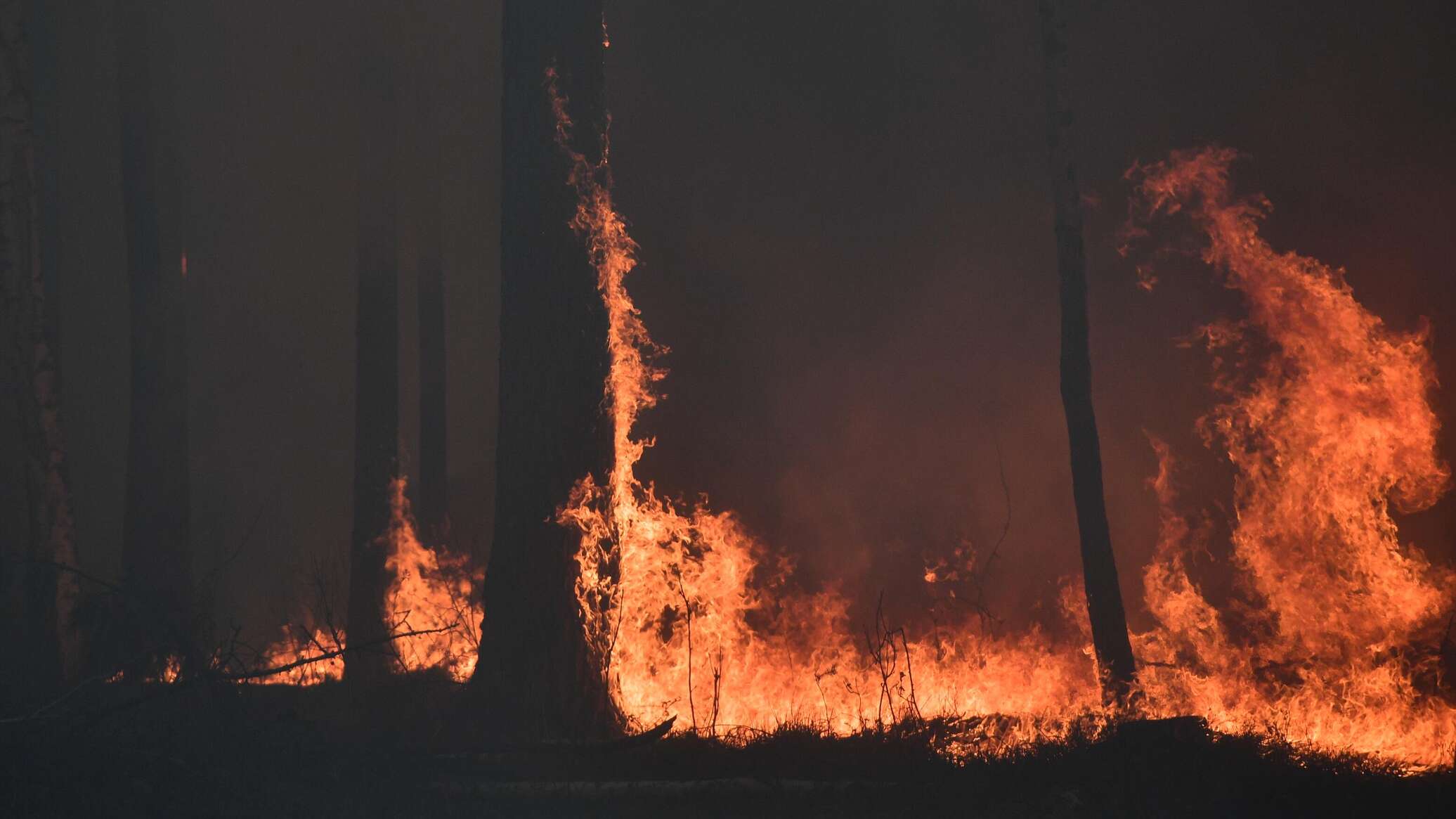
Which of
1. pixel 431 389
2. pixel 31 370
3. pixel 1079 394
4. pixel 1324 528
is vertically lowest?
pixel 1324 528

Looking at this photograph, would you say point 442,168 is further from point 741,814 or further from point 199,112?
point 741,814

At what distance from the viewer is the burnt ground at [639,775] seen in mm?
4918

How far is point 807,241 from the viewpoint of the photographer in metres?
14.1

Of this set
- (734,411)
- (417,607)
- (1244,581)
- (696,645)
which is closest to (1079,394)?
(1244,581)

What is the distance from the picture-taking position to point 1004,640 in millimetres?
11477

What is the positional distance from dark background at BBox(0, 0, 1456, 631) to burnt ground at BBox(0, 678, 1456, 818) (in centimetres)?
580

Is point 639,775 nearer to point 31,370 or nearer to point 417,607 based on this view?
point 417,607

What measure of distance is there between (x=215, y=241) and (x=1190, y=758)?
639 inches

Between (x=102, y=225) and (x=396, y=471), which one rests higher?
(x=102, y=225)

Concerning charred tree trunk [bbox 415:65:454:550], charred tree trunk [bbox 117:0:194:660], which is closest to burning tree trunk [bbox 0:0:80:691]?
charred tree trunk [bbox 117:0:194:660]

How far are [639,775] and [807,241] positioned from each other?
9383 mm

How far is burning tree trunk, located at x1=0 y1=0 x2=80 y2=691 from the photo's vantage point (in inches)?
365

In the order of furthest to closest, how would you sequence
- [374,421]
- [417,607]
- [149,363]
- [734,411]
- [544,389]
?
[734,411] < [149,363] < [417,607] < [374,421] < [544,389]

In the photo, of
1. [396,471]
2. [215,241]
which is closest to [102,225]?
[215,241]
